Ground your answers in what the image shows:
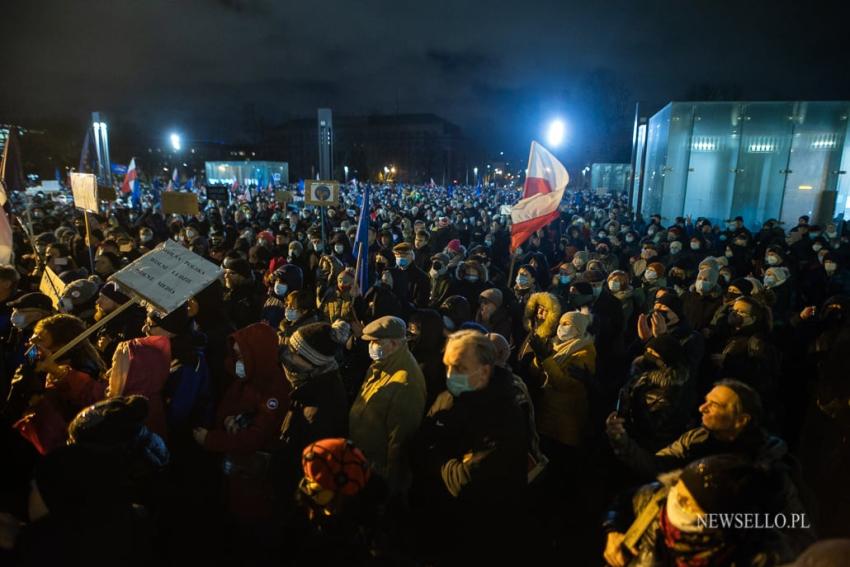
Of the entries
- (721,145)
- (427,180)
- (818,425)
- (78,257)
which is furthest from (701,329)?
(427,180)

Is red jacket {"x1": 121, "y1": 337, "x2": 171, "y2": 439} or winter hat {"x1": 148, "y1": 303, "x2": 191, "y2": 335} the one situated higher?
winter hat {"x1": 148, "y1": 303, "x2": 191, "y2": 335}

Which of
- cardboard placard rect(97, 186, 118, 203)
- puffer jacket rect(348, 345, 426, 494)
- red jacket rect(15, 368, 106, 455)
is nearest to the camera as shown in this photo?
puffer jacket rect(348, 345, 426, 494)

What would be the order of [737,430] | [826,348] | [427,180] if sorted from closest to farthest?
[737,430]
[826,348]
[427,180]

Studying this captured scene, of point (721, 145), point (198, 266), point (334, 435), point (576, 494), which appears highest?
point (721, 145)

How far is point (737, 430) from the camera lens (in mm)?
2496

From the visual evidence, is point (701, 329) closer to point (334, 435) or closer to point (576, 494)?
point (576, 494)

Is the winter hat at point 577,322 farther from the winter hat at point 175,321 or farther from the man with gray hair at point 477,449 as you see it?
the winter hat at point 175,321

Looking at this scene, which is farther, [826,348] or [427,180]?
[427,180]

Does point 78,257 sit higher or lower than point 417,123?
lower

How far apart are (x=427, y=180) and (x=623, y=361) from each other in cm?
9817

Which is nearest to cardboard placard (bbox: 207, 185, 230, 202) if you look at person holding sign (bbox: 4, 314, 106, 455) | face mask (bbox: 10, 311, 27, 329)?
→ face mask (bbox: 10, 311, 27, 329)

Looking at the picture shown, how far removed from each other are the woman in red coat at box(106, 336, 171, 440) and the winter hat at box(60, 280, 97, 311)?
2.18m

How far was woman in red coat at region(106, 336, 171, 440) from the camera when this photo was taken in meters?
3.10

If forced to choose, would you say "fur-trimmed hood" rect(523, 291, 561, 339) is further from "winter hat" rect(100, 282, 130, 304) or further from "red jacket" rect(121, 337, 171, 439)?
"winter hat" rect(100, 282, 130, 304)
